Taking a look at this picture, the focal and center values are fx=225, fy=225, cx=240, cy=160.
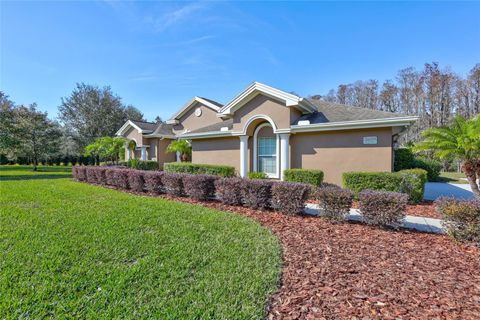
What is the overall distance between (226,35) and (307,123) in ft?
22.7

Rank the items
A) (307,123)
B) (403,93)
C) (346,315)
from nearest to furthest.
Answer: (346,315) → (307,123) → (403,93)

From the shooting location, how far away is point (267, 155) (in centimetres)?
1388

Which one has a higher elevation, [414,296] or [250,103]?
[250,103]

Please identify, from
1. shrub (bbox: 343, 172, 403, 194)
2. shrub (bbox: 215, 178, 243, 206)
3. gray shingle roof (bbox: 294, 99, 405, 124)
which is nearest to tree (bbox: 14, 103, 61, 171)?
shrub (bbox: 215, 178, 243, 206)

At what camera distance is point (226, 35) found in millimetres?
13008

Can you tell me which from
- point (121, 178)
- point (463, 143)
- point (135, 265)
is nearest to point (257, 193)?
point (135, 265)

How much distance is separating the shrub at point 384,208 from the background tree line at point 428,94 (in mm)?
29258

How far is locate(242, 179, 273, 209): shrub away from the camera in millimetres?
7949

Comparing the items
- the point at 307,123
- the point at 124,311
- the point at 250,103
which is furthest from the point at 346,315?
the point at 250,103

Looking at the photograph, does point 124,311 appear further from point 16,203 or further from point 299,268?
point 16,203

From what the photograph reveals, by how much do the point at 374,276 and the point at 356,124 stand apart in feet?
27.4

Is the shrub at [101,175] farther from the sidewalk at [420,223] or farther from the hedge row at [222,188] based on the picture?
the sidewalk at [420,223]

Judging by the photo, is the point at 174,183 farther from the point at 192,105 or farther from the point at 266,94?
the point at 192,105

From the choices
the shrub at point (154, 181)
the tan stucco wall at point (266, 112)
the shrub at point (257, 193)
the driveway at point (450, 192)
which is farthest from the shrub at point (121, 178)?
the driveway at point (450, 192)
